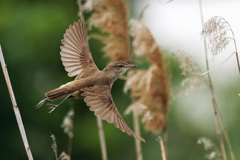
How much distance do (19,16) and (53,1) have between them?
0.76 m

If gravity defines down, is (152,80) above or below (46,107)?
above

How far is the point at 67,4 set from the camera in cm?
685

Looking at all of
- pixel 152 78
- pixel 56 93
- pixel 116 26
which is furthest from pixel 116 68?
pixel 116 26

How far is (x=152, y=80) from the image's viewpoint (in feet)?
8.88

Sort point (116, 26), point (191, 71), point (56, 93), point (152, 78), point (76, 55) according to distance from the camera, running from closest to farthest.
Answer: point (56, 93)
point (191, 71)
point (76, 55)
point (152, 78)
point (116, 26)

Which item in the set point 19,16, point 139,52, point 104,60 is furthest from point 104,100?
point 19,16

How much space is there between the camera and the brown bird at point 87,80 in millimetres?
1771

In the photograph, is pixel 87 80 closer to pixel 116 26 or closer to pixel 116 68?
pixel 116 68

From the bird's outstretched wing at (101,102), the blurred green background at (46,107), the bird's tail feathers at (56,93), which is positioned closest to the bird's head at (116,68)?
the bird's outstretched wing at (101,102)

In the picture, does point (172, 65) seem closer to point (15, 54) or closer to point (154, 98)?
point (15, 54)

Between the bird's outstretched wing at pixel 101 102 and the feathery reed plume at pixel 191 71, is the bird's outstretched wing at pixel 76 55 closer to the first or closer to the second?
the bird's outstretched wing at pixel 101 102

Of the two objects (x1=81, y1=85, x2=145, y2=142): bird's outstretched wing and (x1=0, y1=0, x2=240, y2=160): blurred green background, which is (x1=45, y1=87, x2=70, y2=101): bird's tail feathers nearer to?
(x1=81, y1=85, x2=145, y2=142): bird's outstretched wing

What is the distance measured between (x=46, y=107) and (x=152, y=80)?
401 cm

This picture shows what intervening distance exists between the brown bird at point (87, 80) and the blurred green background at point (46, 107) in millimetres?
3991
